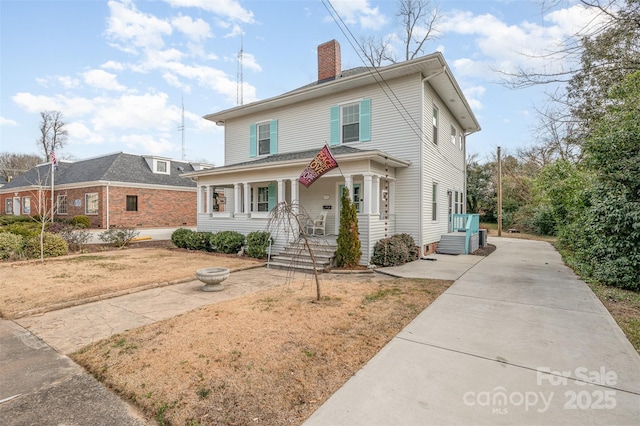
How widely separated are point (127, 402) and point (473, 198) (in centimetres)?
2976

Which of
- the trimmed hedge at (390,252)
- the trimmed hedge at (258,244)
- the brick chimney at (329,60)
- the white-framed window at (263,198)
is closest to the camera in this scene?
the trimmed hedge at (390,252)

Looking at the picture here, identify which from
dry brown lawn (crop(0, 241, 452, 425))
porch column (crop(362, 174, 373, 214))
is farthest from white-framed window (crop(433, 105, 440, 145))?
dry brown lawn (crop(0, 241, 452, 425))

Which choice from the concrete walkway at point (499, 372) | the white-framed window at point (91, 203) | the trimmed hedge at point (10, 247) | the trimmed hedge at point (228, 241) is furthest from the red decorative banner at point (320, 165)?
the white-framed window at point (91, 203)

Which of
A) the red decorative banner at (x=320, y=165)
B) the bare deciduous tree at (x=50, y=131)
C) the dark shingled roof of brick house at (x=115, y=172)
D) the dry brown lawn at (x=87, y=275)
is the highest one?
the bare deciduous tree at (x=50, y=131)

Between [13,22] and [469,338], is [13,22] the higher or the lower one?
the higher one

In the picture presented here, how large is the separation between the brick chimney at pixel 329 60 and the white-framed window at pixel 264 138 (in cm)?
331

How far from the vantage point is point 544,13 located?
5.62 metres

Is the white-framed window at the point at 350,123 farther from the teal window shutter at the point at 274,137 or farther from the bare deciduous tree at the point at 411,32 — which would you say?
the bare deciduous tree at the point at 411,32

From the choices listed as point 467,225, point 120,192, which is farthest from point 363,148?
point 120,192

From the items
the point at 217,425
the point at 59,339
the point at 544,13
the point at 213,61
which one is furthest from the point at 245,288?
the point at 213,61

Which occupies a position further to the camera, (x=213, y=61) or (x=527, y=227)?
(x=527, y=227)

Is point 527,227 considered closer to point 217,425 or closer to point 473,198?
point 473,198

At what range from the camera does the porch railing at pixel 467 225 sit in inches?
473

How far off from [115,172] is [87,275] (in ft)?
47.2
